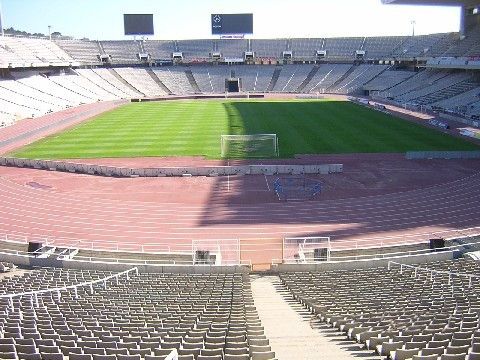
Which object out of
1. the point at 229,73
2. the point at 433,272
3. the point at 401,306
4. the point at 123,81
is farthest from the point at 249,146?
the point at 229,73

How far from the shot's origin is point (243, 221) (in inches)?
1113

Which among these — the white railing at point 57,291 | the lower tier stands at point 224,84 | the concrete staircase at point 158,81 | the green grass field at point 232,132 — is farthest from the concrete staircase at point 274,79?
the white railing at point 57,291

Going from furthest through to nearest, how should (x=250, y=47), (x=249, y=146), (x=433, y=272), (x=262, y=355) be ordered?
1. (x=250, y=47)
2. (x=249, y=146)
3. (x=433, y=272)
4. (x=262, y=355)

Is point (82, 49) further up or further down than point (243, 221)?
further up

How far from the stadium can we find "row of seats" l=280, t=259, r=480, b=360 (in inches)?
2.2

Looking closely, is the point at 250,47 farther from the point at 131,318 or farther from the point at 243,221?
the point at 131,318

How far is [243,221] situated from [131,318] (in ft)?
55.3

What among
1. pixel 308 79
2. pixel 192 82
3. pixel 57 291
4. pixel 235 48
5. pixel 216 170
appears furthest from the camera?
pixel 235 48

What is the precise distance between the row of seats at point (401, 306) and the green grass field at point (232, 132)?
25822mm

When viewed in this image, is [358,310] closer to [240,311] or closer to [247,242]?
[240,311]

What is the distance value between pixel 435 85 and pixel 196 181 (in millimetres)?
57766

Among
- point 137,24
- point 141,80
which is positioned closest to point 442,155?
point 141,80

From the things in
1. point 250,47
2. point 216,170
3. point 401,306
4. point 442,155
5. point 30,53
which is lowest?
point 401,306

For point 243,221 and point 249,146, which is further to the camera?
point 249,146
